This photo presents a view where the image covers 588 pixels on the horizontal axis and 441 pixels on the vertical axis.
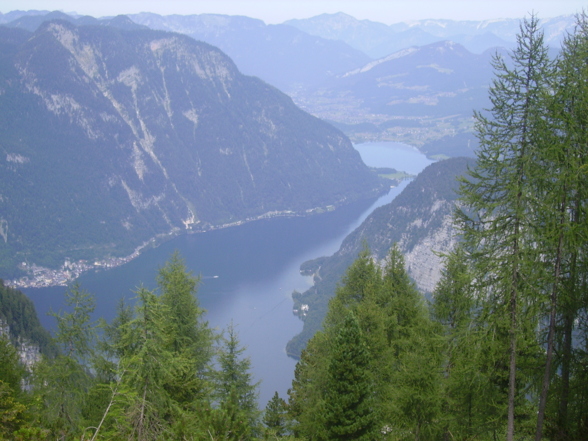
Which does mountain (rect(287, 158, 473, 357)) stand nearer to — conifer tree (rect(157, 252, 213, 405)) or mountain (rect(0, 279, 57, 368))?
mountain (rect(0, 279, 57, 368))

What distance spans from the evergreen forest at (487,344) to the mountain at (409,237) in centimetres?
10398

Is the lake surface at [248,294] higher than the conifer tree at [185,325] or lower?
lower

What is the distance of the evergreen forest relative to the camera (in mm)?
15117

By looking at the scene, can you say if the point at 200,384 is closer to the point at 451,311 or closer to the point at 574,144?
the point at 451,311

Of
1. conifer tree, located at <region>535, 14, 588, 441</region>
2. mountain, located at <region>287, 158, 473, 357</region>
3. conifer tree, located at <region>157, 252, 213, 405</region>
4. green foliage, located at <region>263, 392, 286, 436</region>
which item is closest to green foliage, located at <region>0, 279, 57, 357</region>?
mountain, located at <region>287, 158, 473, 357</region>

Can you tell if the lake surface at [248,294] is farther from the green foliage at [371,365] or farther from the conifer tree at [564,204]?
the conifer tree at [564,204]

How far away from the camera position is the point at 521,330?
1559cm

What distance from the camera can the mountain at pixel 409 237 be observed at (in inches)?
5659

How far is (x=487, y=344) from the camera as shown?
1569 centimetres

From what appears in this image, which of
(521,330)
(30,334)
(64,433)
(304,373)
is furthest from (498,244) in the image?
(30,334)

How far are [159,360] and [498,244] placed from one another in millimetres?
10981

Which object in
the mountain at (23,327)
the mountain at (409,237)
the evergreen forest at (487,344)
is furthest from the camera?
the mountain at (409,237)

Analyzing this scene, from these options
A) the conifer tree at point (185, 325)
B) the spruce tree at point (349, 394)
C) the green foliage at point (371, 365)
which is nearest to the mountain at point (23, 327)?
the conifer tree at point (185, 325)

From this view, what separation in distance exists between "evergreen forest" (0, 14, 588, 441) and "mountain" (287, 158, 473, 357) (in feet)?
341
